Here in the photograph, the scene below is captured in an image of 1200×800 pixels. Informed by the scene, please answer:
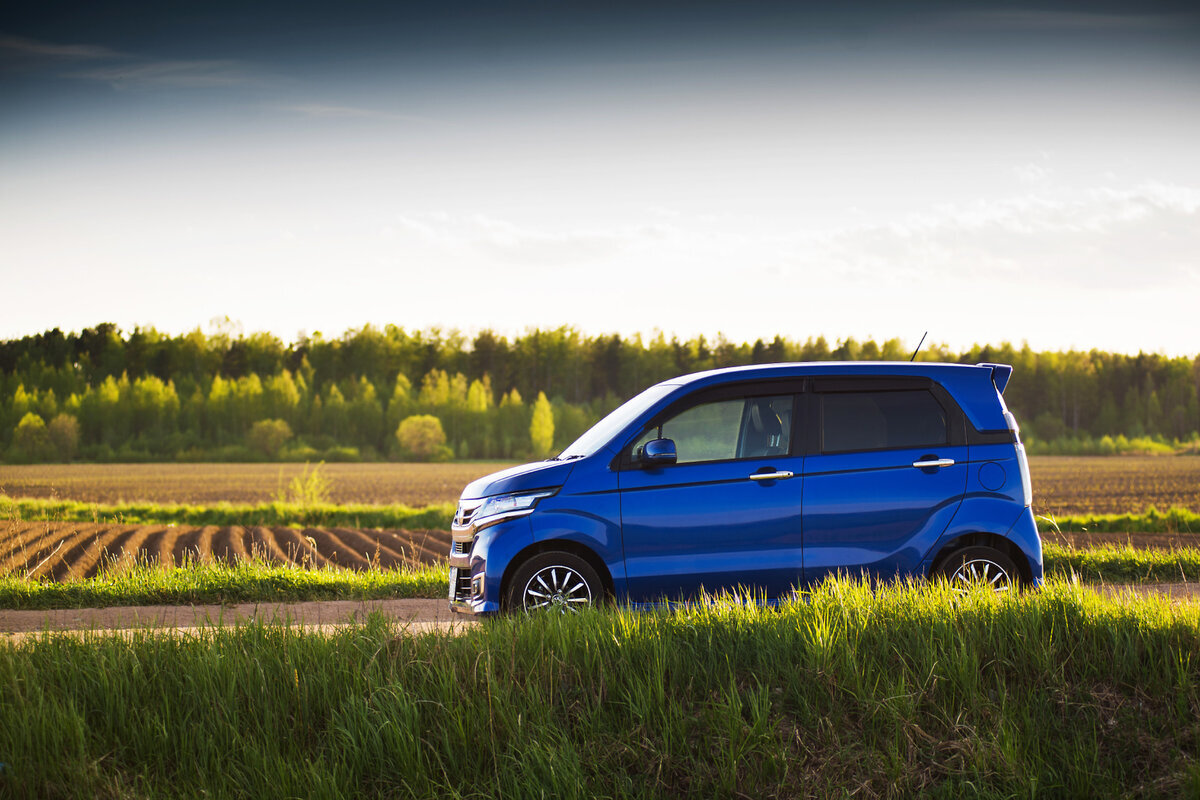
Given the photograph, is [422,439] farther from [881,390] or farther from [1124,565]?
[881,390]

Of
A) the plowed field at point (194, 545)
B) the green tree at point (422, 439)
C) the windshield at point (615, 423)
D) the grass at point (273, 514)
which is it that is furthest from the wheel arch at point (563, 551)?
the green tree at point (422, 439)

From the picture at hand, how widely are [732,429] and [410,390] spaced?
11809 centimetres

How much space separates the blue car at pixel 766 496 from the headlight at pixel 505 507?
0.01 metres

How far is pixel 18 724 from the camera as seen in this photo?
5.39m

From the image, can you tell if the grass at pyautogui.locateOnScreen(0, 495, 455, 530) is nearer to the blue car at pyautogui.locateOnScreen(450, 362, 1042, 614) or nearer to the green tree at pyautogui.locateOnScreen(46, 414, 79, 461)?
the blue car at pyautogui.locateOnScreen(450, 362, 1042, 614)

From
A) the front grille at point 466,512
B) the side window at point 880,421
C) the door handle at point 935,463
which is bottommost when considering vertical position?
the front grille at point 466,512

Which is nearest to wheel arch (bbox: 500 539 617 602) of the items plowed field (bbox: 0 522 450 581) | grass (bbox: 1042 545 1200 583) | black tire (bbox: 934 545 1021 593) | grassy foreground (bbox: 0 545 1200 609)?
black tire (bbox: 934 545 1021 593)

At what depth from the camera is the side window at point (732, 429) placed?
314 inches

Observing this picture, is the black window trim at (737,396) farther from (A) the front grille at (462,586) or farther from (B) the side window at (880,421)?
(A) the front grille at (462,586)

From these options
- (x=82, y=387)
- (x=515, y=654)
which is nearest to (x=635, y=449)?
(x=515, y=654)

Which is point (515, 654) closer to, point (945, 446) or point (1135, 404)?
point (945, 446)

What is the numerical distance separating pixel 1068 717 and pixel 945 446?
9.56 feet

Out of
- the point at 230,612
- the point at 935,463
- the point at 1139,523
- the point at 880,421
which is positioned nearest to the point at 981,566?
the point at 935,463

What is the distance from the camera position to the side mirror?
7551 millimetres
